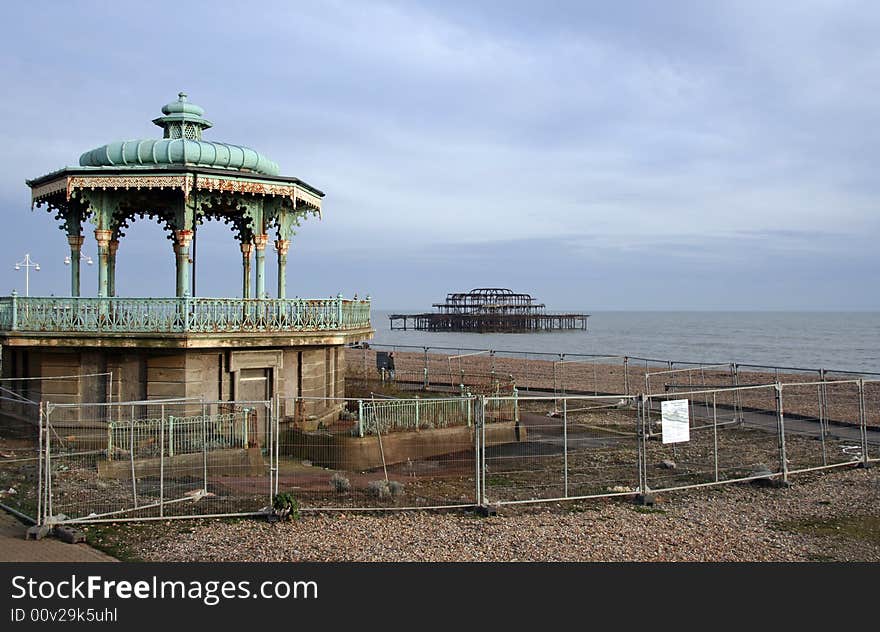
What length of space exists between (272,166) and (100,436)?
30.1 feet

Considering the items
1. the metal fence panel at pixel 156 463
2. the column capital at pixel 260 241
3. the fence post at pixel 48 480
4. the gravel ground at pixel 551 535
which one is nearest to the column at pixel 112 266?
the metal fence panel at pixel 156 463

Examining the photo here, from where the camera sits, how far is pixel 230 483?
1477 centimetres

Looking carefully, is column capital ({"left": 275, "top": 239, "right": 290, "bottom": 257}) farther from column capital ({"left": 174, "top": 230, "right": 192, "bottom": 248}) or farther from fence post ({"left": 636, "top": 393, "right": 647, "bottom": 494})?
fence post ({"left": 636, "top": 393, "right": 647, "bottom": 494})

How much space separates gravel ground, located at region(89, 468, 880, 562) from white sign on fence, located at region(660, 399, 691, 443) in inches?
52.7

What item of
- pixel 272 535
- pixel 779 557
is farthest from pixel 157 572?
pixel 779 557

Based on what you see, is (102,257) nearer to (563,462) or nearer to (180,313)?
(180,313)

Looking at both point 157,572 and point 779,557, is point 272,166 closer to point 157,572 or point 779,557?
point 157,572

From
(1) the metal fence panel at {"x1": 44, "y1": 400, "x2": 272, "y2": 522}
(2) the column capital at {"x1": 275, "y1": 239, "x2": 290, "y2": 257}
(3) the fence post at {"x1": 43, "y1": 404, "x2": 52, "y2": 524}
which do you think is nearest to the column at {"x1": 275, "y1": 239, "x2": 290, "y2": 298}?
(2) the column capital at {"x1": 275, "y1": 239, "x2": 290, "y2": 257}

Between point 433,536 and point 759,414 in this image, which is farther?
point 759,414

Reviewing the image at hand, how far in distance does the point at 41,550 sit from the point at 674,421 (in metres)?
11.6

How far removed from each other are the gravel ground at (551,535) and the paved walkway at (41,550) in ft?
1.10

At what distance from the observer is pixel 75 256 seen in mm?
20828

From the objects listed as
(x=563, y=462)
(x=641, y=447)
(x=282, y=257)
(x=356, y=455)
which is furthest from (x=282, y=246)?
(x=641, y=447)

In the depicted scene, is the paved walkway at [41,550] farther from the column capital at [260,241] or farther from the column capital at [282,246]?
the column capital at [282,246]
